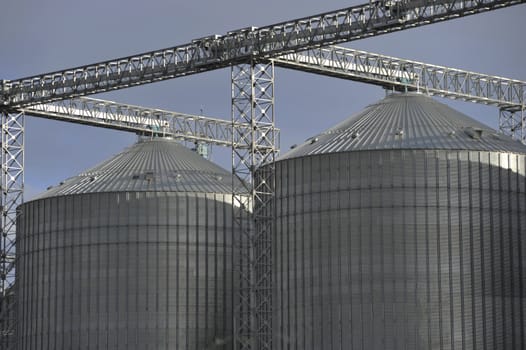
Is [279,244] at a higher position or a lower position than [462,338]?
higher

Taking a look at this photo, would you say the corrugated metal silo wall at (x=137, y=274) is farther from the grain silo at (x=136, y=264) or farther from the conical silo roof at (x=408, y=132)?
the conical silo roof at (x=408, y=132)

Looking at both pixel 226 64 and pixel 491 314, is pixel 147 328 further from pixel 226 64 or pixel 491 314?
pixel 491 314

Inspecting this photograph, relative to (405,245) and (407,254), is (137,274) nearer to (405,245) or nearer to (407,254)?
(405,245)

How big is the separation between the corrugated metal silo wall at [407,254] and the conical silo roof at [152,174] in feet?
67.1

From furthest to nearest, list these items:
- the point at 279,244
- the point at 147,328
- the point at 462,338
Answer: the point at 147,328 < the point at 279,244 < the point at 462,338

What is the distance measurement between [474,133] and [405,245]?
1154 centimetres

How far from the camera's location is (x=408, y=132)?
389 feet

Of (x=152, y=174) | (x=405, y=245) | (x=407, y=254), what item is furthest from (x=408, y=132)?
(x=152, y=174)

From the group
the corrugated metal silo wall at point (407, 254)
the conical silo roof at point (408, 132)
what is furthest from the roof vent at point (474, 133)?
the corrugated metal silo wall at point (407, 254)

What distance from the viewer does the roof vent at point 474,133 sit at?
11831 cm

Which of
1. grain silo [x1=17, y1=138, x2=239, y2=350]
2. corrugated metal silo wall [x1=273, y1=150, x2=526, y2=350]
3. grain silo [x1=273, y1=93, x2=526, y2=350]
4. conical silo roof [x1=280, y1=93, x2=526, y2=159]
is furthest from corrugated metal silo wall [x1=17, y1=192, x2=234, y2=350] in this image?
corrugated metal silo wall [x1=273, y1=150, x2=526, y2=350]

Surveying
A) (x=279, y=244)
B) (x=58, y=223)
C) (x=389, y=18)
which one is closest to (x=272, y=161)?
(x=279, y=244)

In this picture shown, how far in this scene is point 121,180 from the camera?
449 ft

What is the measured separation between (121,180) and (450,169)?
113 ft
